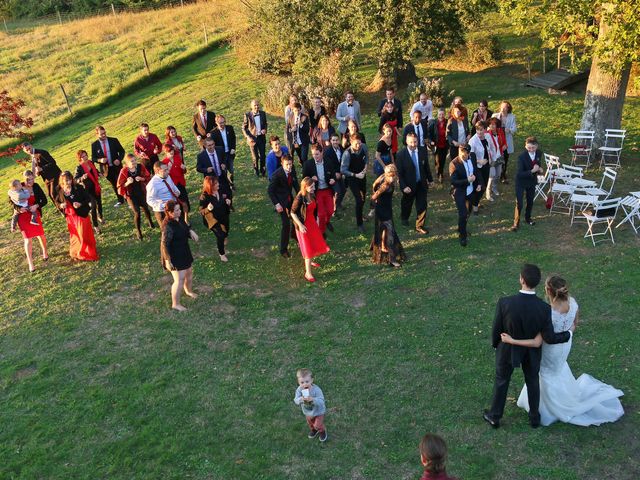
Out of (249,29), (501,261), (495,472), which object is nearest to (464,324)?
(501,261)

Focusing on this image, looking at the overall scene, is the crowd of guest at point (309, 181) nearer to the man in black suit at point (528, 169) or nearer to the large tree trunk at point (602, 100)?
the man in black suit at point (528, 169)

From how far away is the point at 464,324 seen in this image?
338 inches

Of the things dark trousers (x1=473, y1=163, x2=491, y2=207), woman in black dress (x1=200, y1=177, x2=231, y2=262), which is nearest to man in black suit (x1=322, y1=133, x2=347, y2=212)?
woman in black dress (x1=200, y1=177, x2=231, y2=262)

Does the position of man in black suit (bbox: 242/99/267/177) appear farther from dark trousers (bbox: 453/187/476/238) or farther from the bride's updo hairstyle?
the bride's updo hairstyle

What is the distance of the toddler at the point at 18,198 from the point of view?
10.6 m

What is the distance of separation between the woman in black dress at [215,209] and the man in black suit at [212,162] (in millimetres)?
805

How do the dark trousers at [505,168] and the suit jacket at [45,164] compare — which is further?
the dark trousers at [505,168]

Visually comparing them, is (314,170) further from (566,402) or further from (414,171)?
(566,402)

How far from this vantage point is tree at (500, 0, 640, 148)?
11.6 m

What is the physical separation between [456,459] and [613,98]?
431 inches

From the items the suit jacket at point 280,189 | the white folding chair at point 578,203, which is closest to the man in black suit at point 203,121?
the suit jacket at point 280,189

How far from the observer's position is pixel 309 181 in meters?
9.49

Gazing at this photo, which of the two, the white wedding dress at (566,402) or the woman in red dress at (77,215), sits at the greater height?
the woman in red dress at (77,215)

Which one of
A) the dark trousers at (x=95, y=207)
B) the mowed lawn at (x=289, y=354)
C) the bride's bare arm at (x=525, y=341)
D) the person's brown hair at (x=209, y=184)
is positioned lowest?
the mowed lawn at (x=289, y=354)
